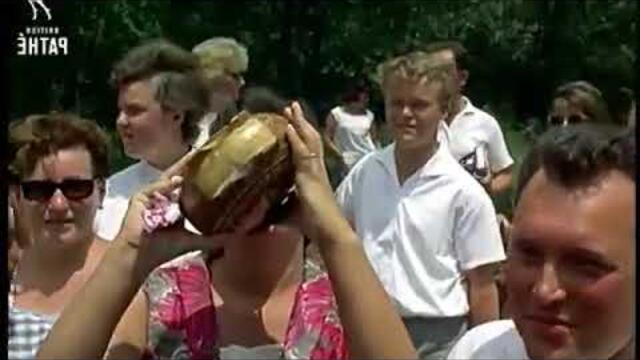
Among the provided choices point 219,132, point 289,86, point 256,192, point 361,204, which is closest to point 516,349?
point 256,192

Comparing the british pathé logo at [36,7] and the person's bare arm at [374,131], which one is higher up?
the british pathé logo at [36,7]

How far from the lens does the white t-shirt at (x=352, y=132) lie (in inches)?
399

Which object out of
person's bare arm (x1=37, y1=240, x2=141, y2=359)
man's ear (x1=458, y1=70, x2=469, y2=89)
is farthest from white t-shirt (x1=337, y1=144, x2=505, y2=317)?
person's bare arm (x1=37, y1=240, x2=141, y2=359)

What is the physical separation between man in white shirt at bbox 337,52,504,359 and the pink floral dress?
60.9 inches

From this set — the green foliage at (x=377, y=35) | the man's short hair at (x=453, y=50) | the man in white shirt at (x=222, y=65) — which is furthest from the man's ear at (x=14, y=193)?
the green foliage at (x=377, y=35)

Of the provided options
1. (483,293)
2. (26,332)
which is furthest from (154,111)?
(26,332)

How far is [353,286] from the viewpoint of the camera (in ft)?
5.87

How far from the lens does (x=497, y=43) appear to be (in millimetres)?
15844

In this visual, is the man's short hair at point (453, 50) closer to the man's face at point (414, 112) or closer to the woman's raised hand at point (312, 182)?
the man's face at point (414, 112)

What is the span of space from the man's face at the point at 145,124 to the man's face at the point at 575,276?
1988 mm

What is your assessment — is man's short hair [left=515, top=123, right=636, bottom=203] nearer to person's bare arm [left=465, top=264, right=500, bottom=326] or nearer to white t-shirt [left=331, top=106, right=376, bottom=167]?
person's bare arm [left=465, top=264, right=500, bottom=326]

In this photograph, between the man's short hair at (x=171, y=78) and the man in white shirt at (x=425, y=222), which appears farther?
the man in white shirt at (x=425, y=222)

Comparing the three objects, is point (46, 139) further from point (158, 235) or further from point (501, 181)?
point (501, 181)

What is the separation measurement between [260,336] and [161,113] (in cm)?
144
